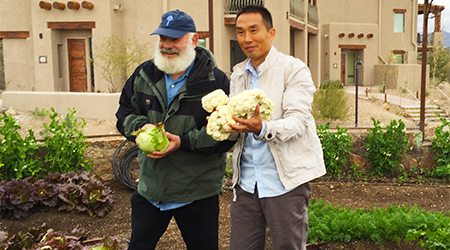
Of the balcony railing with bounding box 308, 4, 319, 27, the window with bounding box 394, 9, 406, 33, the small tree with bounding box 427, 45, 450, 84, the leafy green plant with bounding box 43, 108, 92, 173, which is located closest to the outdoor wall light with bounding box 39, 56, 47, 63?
the leafy green plant with bounding box 43, 108, 92, 173

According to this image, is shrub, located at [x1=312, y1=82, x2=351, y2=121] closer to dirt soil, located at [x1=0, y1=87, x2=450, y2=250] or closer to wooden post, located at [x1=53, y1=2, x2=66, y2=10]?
dirt soil, located at [x1=0, y1=87, x2=450, y2=250]

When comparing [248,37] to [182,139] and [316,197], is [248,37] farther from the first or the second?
[316,197]

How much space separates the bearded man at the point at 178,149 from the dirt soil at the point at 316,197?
3.78ft

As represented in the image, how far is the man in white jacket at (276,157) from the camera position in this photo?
2266mm

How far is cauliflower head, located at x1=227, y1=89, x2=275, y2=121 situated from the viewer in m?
2.10

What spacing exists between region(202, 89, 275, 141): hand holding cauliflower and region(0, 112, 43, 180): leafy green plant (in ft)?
11.0

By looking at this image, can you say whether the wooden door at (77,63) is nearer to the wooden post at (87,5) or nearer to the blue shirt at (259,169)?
the wooden post at (87,5)

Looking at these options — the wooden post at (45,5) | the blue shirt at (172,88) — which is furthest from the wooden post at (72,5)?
the blue shirt at (172,88)

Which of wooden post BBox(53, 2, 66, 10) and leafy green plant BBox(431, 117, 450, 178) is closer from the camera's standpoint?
leafy green plant BBox(431, 117, 450, 178)

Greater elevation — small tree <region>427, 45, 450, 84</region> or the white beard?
small tree <region>427, 45, 450, 84</region>

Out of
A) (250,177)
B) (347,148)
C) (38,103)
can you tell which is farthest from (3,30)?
(250,177)

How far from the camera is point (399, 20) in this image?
23562 millimetres

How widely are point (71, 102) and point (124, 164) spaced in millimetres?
5042

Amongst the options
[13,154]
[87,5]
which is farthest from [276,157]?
[87,5]
